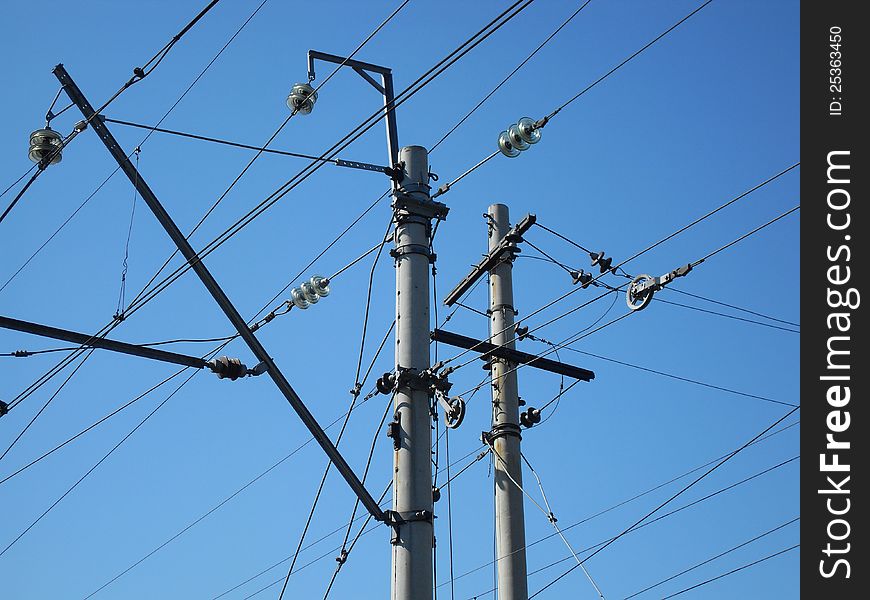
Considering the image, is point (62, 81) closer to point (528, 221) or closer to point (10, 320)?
point (10, 320)

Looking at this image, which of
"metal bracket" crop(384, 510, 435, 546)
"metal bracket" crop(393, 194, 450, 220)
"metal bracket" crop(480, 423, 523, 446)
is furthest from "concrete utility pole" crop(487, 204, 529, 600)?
"metal bracket" crop(384, 510, 435, 546)

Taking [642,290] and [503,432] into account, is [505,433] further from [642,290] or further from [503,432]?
[642,290]

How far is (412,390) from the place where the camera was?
12.5m

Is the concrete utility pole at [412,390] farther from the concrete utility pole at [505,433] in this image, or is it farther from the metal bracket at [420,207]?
the concrete utility pole at [505,433]

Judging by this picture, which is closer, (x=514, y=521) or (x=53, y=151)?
(x=53, y=151)

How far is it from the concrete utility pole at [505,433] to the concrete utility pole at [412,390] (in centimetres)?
245

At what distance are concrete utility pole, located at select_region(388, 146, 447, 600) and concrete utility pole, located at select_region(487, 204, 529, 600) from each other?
96.3 inches

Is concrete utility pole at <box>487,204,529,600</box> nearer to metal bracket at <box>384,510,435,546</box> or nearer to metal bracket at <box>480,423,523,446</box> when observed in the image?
metal bracket at <box>480,423,523,446</box>

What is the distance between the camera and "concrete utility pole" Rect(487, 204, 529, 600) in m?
15.2

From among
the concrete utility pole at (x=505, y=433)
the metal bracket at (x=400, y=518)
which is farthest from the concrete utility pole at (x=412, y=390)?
the concrete utility pole at (x=505, y=433)

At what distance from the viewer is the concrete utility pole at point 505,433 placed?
1522 cm
